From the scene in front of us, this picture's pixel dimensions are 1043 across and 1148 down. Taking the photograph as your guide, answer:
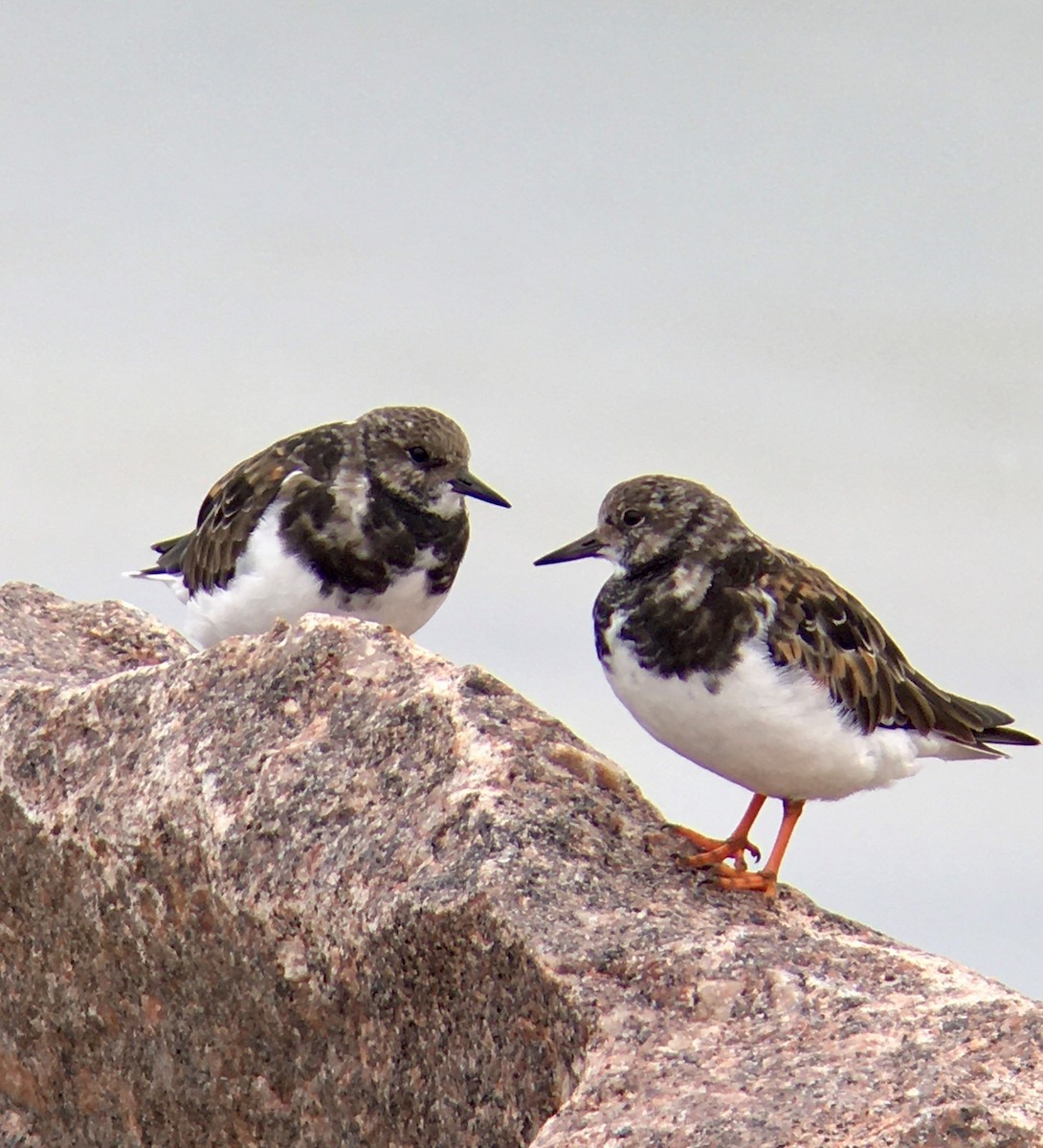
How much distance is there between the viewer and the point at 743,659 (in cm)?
587

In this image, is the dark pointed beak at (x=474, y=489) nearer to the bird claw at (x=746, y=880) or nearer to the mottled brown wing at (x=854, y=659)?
the mottled brown wing at (x=854, y=659)

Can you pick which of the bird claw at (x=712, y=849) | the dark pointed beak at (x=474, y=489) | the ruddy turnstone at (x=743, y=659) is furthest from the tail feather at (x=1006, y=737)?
the dark pointed beak at (x=474, y=489)

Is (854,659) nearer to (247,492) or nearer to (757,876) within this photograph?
(757,876)

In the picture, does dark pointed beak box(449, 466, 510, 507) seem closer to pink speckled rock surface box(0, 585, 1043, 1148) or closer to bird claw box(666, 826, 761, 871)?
pink speckled rock surface box(0, 585, 1043, 1148)

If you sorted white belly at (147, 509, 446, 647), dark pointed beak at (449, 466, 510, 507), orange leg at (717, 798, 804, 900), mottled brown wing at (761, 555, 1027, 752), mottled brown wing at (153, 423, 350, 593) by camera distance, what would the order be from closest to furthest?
orange leg at (717, 798, 804, 900) → mottled brown wing at (761, 555, 1027, 752) → white belly at (147, 509, 446, 647) → dark pointed beak at (449, 466, 510, 507) → mottled brown wing at (153, 423, 350, 593)

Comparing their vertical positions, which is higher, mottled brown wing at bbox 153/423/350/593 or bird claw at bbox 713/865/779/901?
mottled brown wing at bbox 153/423/350/593

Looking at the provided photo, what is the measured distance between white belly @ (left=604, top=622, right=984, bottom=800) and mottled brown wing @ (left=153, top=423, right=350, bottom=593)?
90.2 inches

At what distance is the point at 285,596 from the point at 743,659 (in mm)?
2563

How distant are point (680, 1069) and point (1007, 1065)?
872 mm

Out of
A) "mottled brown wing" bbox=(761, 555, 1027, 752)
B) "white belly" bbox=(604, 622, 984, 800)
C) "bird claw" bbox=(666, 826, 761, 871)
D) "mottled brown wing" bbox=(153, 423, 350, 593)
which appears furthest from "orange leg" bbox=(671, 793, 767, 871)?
"mottled brown wing" bbox=(153, 423, 350, 593)

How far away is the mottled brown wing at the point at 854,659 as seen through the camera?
6.05 m

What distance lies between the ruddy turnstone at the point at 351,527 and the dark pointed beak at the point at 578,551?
108cm

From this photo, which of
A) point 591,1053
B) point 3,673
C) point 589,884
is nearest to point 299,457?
point 3,673

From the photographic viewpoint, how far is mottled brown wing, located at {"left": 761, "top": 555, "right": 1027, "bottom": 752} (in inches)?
238
